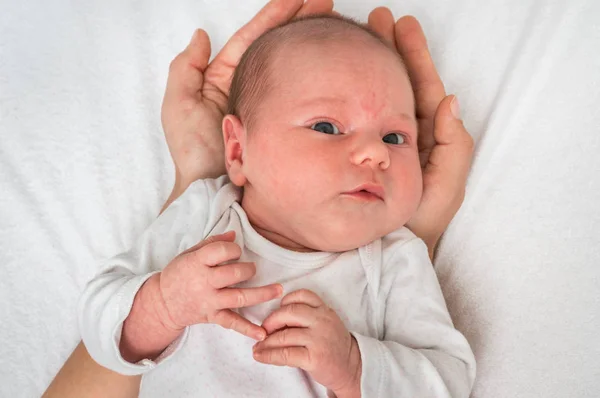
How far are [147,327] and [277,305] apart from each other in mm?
226

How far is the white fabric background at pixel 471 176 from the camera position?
49.8 inches

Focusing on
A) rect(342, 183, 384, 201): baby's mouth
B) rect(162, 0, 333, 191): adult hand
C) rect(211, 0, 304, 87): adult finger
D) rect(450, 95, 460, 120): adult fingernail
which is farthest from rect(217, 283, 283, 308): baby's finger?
rect(211, 0, 304, 87): adult finger

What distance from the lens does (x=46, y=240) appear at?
1520 mm

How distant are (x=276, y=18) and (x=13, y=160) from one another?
2.16 ft

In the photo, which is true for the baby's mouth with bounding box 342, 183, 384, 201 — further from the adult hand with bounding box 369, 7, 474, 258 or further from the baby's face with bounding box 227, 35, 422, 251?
the adult hand with bounding box 369, 7, 474, 258

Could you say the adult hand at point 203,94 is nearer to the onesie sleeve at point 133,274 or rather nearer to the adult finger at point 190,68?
the adult finger at point 190,68

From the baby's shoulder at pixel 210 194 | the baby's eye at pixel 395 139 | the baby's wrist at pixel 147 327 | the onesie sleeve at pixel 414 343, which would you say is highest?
the baby's eye at pixel 395 139

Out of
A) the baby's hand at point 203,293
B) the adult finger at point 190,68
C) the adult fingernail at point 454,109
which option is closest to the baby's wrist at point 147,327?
the baby's hand at point 203,293

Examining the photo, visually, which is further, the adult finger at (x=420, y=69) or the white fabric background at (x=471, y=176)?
the adult finger at (x=420, y=69)

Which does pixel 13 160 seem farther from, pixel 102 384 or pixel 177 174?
pixel 102 384

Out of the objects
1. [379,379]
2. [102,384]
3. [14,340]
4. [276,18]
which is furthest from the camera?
[276,18]

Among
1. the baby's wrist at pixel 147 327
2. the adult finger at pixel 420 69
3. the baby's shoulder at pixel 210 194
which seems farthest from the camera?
the adult finger at pixel 420 69

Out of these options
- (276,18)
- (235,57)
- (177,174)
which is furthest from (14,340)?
(276,18)

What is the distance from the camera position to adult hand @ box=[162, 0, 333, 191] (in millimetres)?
1531
